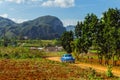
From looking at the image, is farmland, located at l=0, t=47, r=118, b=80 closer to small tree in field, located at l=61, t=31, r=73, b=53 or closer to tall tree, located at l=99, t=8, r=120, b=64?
tall tree, located at l=99, t=8, r=120, b=64

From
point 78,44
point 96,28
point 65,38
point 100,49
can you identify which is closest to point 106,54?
point 100,49

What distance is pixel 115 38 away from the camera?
→ 4612cm

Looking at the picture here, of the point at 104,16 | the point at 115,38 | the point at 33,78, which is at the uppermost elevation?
the point at 104,16

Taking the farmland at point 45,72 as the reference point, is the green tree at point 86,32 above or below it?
above

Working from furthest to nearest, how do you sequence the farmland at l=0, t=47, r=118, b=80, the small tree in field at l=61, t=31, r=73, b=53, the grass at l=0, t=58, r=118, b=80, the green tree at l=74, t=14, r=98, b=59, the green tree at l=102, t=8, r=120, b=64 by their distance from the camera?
the small tree in field at l=61, t=31, r=73, b=53 → the green tree at l=74, t=14, r=98, b=59 → the green tree at l=102, t=8, r=120, b=64 → the farmland at l=0, t=47, r=118, b=80 → the grass at l=0, t=58, r=118, b=80

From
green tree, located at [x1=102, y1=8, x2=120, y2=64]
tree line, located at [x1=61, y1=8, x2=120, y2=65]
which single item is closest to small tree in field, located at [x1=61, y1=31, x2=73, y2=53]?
tree line, located at [x1=61, y1=8, x2=120, y2=65]

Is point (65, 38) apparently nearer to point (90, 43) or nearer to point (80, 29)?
point (80, 29)

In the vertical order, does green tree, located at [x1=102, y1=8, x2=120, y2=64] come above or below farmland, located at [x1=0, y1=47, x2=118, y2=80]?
above

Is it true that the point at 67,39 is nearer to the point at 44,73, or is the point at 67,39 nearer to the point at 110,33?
the point at 110,33

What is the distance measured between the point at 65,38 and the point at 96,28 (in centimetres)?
2963

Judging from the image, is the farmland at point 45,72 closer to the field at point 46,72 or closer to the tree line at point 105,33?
the field at point 46,72

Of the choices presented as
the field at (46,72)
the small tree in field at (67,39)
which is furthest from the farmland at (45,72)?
the small tree in field at (67,39)

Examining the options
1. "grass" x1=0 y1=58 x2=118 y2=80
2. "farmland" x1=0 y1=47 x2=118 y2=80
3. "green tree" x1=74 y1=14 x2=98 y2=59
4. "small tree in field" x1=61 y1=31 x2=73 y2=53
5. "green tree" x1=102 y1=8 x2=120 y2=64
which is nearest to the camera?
"grass" x1=0 y1=58 x2=118 y2=80

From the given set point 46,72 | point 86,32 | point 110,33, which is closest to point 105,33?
point 110,33
